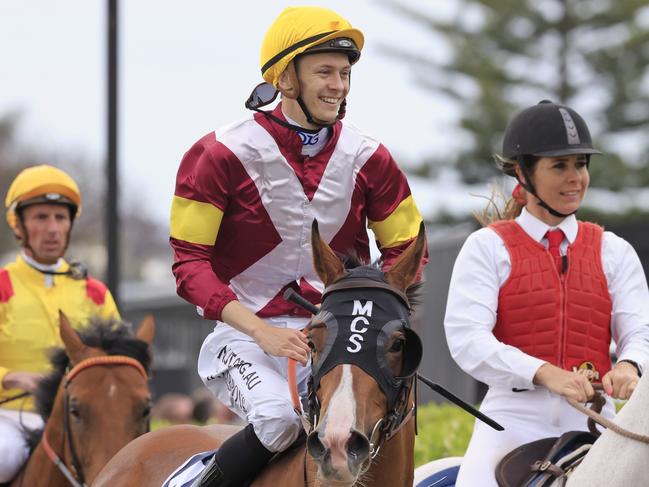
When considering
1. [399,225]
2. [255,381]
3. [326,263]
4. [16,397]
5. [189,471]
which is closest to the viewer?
[326,263]

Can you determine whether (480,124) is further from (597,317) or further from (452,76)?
(597,317)

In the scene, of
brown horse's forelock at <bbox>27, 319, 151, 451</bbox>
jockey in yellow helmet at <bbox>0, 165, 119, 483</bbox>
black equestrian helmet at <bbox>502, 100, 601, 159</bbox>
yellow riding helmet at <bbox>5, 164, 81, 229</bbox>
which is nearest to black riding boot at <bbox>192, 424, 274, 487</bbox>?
black equestrian helmet at <bbox>502, 100, 601, 159</bbox>

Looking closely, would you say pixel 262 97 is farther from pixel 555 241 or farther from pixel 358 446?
pixel 358 446

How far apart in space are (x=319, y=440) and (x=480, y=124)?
28.9 m

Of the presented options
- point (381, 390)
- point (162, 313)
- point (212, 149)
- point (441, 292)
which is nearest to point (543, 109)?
point (212, 149)

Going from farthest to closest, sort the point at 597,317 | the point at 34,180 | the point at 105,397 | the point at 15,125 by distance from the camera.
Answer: the point at 15,125
the point at 34,180
the point at 105,397
the point at 597,317

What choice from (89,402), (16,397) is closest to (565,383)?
(89,402)

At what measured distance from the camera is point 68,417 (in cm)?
743

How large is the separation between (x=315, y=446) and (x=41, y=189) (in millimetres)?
5037

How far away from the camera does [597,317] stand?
5.43 metres

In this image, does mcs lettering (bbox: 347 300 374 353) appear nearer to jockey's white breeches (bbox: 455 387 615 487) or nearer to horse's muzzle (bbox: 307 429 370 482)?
horse's muzzle (bbox: 307 429 370 482)

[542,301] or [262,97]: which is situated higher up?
[262,97]

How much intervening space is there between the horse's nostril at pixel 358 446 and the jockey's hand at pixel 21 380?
431 centimetres

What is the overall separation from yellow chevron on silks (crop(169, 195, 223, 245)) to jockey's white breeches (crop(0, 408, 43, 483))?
344cm
